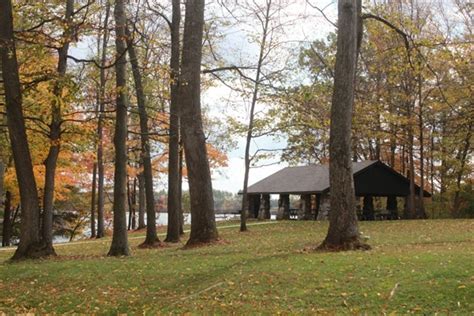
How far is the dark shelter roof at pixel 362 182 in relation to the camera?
105ft

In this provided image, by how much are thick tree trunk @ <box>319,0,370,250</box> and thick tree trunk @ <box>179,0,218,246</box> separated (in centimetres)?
419

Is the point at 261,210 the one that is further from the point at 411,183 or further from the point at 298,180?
the point at 411,183

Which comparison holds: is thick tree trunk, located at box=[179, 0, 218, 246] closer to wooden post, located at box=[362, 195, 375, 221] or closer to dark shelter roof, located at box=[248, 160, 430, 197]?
dark shelter roof, located at box=[248, 160, 430, 197]

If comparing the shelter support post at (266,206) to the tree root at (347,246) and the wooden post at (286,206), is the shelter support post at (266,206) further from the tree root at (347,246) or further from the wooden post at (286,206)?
the tree root at (347,246)

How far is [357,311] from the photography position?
21.0 ft

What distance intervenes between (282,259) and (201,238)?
4.78 metres

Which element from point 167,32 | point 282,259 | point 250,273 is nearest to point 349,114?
point 282,259

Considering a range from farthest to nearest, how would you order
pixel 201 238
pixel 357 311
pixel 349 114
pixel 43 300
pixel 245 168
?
1. pixel 245 168
2. pixel 201 238
3. pixel 349 114
4. pixel 43 300
5. pixel 357 311

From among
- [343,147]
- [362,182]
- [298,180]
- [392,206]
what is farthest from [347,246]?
[392,206]

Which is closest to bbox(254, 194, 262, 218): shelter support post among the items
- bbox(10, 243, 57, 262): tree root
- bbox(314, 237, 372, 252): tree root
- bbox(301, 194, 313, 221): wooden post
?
bbox(301, 194, 313, 221): wooden post

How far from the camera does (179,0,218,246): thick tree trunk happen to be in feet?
48.3

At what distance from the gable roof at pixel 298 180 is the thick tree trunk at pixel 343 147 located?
18476 millimetres

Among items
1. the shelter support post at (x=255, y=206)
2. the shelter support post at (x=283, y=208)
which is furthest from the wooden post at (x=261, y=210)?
the shelter support post at (x=283, y=208)

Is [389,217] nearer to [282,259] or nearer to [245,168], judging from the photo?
[245,168]
